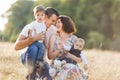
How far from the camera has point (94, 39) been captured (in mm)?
39375

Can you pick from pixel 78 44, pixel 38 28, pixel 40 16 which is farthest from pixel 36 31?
pixel 78 44

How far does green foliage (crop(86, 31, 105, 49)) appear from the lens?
37.8m

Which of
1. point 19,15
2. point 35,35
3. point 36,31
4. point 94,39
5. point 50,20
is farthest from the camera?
point 19,15

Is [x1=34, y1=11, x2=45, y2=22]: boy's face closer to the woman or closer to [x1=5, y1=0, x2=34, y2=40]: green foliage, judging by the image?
the woman

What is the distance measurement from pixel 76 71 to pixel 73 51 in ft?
0.92

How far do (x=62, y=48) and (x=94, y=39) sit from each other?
106 feet

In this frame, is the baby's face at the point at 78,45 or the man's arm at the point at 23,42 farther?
the baby's face at the point at 78,45

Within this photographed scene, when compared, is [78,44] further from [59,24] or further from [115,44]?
[115,44]

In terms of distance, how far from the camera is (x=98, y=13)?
Result: 43.0 metres

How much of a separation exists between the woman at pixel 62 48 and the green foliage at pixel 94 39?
98.5 feet

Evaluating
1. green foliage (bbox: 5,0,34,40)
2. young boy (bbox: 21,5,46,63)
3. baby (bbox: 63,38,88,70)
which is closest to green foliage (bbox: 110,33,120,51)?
green foliage (bbox: 5,0,34,40)

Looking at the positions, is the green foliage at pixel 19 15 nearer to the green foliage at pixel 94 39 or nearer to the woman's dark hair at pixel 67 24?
the green foliage at pixel 94 39

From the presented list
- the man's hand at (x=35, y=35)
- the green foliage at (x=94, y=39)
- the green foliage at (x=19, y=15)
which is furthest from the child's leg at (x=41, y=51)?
the green foliage at (x=19, y=15)

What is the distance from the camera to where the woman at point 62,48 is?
701 cm
